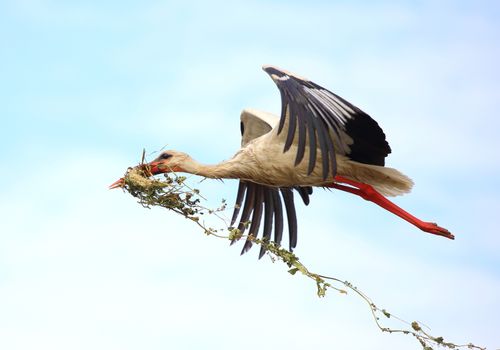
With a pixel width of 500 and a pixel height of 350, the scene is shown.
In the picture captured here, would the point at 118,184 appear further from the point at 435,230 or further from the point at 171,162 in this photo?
the point at 435,230

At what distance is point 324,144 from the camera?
270 inches

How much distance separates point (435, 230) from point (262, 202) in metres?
2.10

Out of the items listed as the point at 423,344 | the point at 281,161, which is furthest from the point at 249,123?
the point at 423,344

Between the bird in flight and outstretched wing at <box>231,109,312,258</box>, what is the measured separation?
0.88ft

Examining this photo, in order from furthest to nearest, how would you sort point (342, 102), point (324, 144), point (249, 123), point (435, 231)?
point (249, 123) → point (435, 231) → point (342, 102) → point (324, 144)

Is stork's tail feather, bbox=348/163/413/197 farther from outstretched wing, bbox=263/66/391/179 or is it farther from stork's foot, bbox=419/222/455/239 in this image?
stork's foot, bbox=419/222/455/239

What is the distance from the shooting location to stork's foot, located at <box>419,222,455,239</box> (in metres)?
7.90

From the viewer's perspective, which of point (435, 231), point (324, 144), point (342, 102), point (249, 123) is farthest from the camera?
point (249, 123)

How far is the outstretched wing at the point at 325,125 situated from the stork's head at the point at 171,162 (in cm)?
109

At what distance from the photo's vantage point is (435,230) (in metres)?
7.91

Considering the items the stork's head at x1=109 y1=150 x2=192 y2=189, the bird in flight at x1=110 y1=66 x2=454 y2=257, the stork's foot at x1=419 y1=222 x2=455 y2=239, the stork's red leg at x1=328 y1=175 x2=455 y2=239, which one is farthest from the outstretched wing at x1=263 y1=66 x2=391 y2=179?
the stork's head at x1=109 y1=150 x2=192 y2=189

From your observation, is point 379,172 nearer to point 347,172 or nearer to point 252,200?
point 347,172

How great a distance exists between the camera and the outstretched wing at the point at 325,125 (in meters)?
6.86

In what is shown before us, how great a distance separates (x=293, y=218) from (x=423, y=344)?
3.13 m
